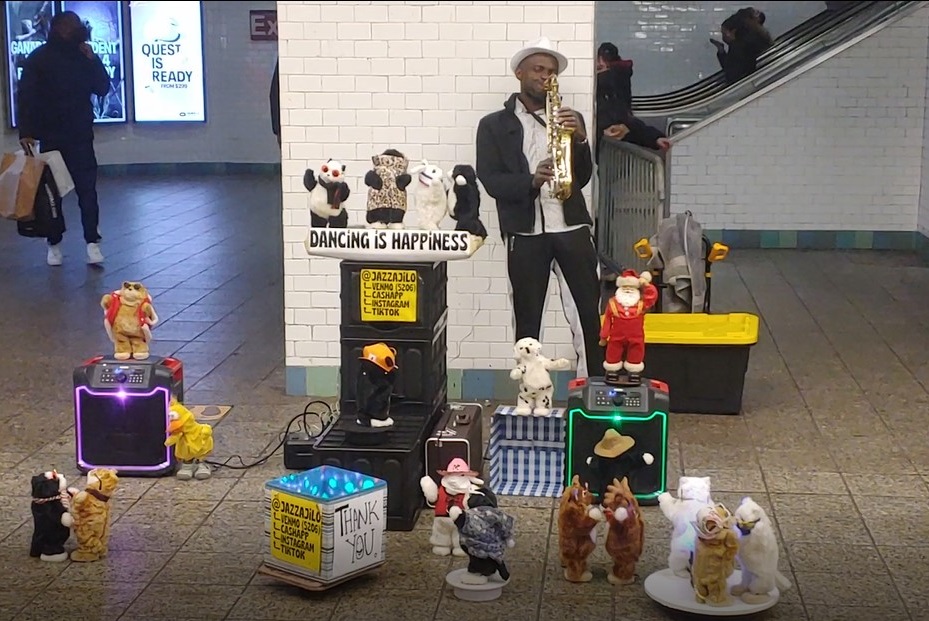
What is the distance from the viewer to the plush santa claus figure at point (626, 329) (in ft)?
18.6

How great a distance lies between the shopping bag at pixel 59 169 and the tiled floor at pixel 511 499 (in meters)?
0.72

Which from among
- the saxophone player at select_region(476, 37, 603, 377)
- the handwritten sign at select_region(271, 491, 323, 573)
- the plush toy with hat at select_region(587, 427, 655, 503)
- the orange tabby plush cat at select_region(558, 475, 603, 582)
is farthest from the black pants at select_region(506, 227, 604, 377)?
the handwritten sign at select_region(271, 491, 323, 573)

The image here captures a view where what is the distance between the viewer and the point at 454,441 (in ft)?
18.5

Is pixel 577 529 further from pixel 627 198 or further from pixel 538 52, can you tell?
pixel 627 198

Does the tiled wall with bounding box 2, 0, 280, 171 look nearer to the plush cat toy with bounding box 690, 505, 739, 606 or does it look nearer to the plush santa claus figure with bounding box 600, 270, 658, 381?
the plush santa claus figure with bounding box 600, 270, 658, 381

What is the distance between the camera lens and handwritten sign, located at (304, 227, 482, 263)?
231 inches

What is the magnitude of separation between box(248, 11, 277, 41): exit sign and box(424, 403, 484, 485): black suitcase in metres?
14.5

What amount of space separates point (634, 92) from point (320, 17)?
1042 cm

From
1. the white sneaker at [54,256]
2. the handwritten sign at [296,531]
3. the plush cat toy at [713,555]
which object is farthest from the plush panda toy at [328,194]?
the white sneaker at [54,256]

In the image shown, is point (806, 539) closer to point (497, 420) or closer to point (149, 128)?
point (497, 420)

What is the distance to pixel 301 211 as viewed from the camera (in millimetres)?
7348

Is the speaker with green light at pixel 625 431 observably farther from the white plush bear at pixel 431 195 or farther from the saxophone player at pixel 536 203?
the saxophone player at pixel 536 203

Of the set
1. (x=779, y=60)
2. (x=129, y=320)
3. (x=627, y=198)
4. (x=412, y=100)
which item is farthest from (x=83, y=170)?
(x=779, y=60)

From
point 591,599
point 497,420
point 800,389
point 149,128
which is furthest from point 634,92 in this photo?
point 591,599
